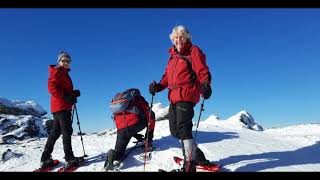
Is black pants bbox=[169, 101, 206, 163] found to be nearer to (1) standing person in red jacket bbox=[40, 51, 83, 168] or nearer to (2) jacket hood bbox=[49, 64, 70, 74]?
(1) standing person in red jacket bbox=[40, 51, 83, 168]

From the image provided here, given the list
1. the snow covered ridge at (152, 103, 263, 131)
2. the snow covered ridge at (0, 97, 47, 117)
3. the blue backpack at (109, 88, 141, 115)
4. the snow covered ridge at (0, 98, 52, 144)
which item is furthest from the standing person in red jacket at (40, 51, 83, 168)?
the snow covered ridge at (0, 97, 47, 117)

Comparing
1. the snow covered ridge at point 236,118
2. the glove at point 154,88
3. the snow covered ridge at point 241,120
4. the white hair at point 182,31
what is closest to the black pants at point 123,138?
the glove at point 154,88

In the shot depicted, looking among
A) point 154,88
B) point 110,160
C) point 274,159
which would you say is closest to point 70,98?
point 110,160

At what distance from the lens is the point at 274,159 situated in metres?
7.95

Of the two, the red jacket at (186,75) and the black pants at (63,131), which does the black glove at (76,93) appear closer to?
the black pants at (63,131)

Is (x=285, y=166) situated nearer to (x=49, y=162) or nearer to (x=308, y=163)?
(x=308, y=163)

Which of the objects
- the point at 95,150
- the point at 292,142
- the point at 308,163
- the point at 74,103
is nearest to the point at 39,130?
the point at 95,150

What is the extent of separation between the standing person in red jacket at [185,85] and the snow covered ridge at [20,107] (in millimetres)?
22981

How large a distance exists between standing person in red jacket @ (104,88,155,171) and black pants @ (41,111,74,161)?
3.43 feet

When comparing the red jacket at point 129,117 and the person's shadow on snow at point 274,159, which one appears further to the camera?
the red jacket at point 129,117

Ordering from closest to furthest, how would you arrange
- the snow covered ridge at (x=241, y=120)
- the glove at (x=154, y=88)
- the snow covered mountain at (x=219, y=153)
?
the glove at (x=154, y=88), the snow covered mountain at (x=219, y=153), the snow covered ridge at (x=241, y=120)

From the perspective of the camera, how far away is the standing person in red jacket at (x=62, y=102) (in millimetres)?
8055

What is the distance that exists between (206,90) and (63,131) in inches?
146
